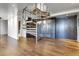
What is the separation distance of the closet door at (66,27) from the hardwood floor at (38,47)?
0.10 meters

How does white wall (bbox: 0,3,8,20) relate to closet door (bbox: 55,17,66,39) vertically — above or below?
above

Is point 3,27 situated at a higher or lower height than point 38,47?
higher

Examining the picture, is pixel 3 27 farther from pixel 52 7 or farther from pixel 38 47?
pixel 52 7

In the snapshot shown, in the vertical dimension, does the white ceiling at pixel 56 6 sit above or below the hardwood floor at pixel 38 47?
above

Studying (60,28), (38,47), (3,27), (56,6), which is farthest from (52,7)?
(3,27)

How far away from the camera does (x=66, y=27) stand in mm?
2945

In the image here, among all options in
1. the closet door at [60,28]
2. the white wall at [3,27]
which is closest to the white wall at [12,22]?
the white wall at [3,27]

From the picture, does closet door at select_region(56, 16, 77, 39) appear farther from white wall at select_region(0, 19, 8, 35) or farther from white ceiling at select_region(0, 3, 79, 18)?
white wall at select_region(0, 19, 8, 35)

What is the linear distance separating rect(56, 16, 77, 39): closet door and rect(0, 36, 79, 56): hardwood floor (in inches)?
3.9

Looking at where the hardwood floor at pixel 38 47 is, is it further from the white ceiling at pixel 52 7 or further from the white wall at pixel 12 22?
the white ceiling at pixel 52 7

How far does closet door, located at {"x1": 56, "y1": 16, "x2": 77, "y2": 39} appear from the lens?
2904 millimetres

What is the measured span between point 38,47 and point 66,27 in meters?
0.68

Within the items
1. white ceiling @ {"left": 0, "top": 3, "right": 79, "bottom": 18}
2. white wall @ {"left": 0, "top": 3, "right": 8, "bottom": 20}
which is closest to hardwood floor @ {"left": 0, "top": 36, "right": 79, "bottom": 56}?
white wall @ {"left": 0, "top": 3, "right": 8, "bottom": 20}

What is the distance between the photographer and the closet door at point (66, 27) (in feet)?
9.53
